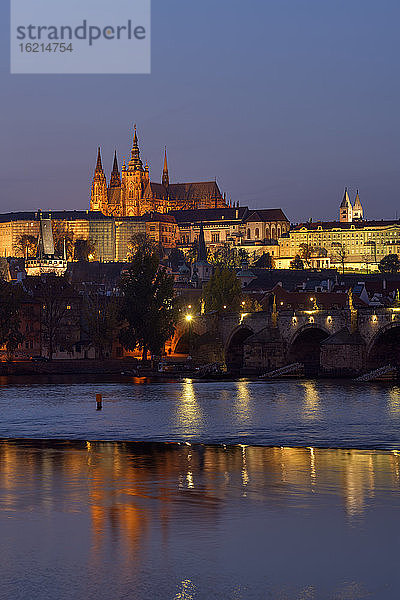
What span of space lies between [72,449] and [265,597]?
81.4 feet

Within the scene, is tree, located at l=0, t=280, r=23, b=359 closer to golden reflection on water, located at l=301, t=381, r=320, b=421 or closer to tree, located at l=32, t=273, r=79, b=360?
tree, located at l=32, t=273, r=79, b=360

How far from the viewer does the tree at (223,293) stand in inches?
4705

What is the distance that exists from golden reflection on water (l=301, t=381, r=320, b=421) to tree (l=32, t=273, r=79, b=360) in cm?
3155

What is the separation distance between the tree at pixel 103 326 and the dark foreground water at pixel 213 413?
56.8ft

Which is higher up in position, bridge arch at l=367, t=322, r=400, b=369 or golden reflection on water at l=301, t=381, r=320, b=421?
bridge arch at l=367, t=322, r=400, b=369

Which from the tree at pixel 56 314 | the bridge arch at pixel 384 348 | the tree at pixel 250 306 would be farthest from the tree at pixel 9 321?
the bridge arch at pixel 384 348

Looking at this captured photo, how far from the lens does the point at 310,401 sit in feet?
238

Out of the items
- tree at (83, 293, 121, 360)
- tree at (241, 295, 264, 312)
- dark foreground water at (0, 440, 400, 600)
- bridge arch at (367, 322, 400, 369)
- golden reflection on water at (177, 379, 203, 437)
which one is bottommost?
dark foreground water at (0, 440, 400, 600)

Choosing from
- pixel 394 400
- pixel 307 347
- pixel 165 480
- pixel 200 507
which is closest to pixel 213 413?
pixel 394 400

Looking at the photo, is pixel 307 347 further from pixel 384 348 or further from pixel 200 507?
pixel 200 507

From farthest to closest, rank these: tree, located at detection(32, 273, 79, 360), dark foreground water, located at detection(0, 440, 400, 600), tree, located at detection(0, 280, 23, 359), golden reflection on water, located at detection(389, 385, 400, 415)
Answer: tree, located at detection(32, 273, 79, 360) < tree, located at detection(0, 280, 23, 359) < golden reflection on water, located at detection(389, 385, 400, 415) < dark foreground water, located at detection(0, 440, 400, 600)

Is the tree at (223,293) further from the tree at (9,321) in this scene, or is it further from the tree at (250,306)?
the tree at (9,321)

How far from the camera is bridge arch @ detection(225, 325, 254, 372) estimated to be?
353ft

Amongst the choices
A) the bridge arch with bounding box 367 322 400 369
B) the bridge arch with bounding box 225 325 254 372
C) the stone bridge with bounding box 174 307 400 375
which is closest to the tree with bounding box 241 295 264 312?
the stone bridge with bounding box 174 307 400 375
